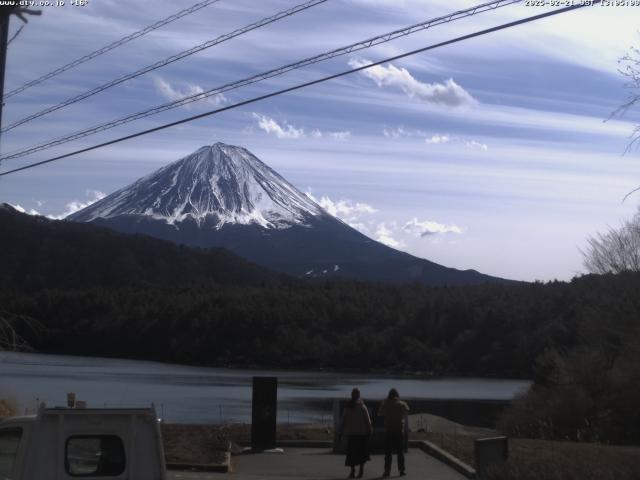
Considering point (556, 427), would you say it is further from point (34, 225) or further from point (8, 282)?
point (34, 225)

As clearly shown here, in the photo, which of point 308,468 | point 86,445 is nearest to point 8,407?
point 308,468

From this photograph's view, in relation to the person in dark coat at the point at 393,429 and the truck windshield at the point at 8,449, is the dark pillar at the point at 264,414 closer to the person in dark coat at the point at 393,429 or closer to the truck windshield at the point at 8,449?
the person in dark coat at the point at 393,429

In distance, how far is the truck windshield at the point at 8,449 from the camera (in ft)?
27.3

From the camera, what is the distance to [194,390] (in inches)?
2235

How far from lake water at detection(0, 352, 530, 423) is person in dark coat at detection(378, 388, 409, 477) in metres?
12.9

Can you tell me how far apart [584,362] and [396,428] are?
2005 cm

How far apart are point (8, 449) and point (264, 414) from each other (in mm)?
9071

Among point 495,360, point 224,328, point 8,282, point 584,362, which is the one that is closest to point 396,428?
point 584,362

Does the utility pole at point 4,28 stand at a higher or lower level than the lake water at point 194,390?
higher

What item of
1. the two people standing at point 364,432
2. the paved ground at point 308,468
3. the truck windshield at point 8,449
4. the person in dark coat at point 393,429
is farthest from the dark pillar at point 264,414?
the truck windshield at point 8,449

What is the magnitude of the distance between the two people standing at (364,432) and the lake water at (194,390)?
12870mm

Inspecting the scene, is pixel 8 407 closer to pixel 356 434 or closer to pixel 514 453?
pixel 356 434

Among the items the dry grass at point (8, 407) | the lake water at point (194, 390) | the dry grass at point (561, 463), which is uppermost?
the dry grass at point (8, 407)

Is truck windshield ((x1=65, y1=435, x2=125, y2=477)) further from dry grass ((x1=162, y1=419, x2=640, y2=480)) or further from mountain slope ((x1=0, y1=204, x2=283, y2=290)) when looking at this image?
mountain slope ((x1=0, y1=204, x2=283, y2=290))
